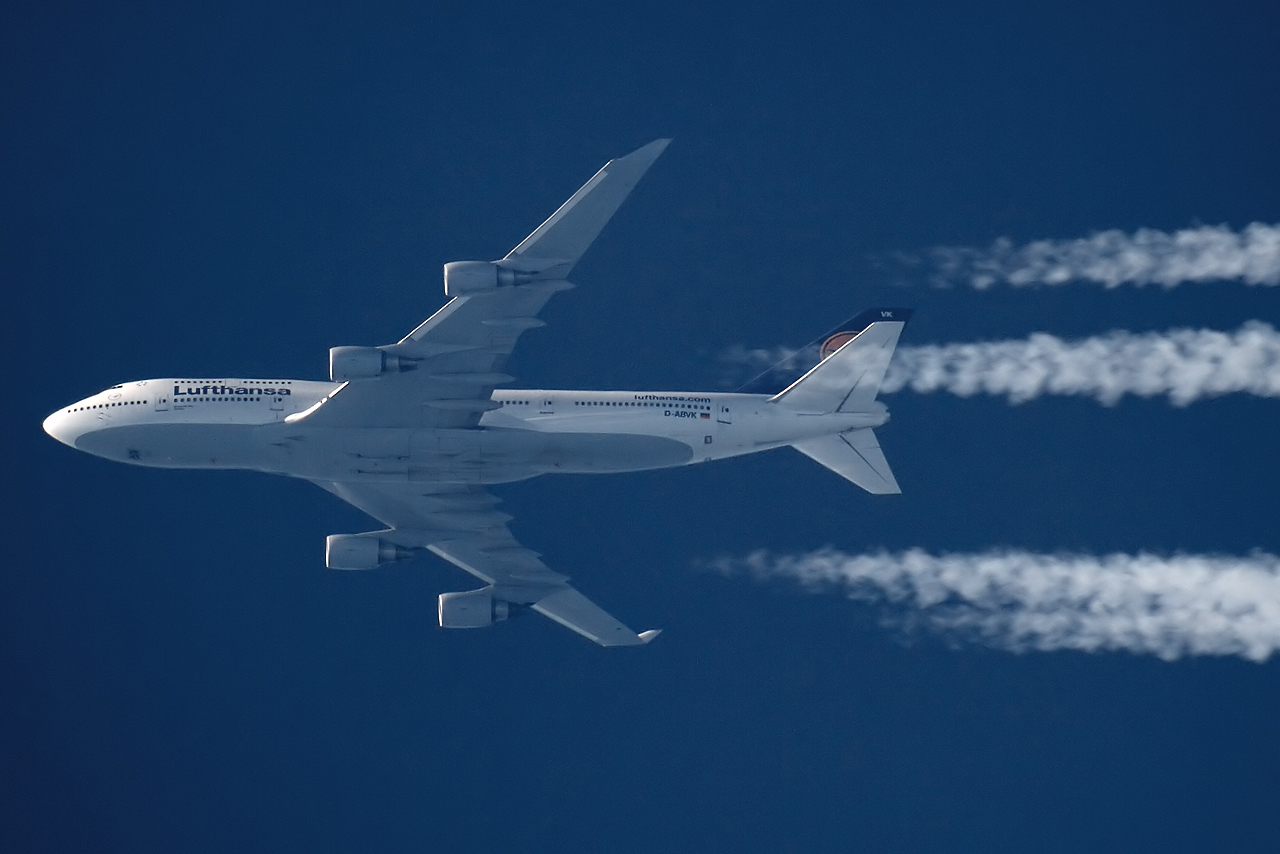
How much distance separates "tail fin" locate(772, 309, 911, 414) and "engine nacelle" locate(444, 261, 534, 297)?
1018 cm

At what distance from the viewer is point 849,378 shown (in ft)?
165

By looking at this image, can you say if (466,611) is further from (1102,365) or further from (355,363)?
(1102,365)

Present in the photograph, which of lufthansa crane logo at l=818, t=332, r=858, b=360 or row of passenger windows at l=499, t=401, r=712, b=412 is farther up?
lufthansa crane logo at l=818, t=332, r=858, b=360

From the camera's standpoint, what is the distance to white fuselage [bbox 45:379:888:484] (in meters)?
47.7

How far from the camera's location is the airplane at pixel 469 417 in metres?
45.8

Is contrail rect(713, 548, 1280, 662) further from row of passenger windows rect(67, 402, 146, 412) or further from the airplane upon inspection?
row of passenger windows rect(67, 402, 146, 412)

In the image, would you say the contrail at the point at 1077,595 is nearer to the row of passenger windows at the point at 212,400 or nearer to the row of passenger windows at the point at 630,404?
the row of passenger windows at the point at 630,404

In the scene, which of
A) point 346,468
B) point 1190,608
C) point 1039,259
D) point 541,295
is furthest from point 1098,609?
point 346,468

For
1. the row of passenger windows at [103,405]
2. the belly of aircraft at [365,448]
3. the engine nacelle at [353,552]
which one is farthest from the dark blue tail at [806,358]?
the row of passenger windows at [103,405]

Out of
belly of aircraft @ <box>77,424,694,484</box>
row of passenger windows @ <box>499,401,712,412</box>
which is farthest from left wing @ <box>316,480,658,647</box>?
row of passenger windows @ <box>499,401,712,412</box>

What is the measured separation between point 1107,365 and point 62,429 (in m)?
33.1

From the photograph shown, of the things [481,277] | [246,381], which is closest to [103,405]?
[246,381]

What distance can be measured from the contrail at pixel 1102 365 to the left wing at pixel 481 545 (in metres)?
10.8

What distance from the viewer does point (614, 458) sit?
1896 inches
